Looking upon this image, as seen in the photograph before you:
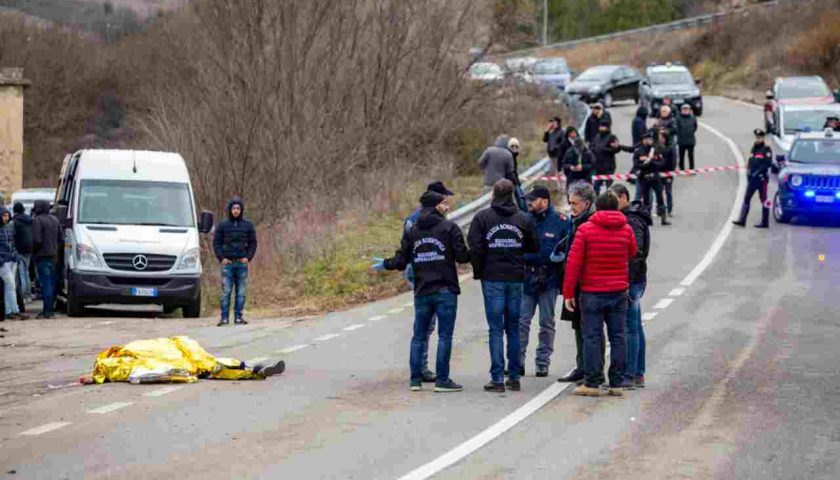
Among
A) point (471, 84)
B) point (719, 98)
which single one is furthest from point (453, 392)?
point (719, 98)

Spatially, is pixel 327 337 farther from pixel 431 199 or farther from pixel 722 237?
pixel 722 237

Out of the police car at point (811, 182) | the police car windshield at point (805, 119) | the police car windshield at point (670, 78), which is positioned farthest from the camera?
the police car windshield at point (670, 78)

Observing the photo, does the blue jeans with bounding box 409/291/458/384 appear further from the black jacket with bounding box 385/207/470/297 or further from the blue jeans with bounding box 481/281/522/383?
the blue jeans with bounding box 481/281/522/383

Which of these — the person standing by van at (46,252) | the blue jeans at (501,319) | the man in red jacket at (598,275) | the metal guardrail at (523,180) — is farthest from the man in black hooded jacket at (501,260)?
the person standing by van at (46,252)

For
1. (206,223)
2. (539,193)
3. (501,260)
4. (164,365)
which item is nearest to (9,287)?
(206,223)

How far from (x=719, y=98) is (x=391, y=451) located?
196 ft

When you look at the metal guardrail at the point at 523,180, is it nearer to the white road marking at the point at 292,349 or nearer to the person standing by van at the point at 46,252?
the white road marking at the point at 292,349

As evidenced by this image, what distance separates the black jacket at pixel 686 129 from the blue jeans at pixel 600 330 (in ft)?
→ 71.0

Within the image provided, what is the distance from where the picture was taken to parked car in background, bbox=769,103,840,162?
120 feet

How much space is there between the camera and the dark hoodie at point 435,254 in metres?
13.7

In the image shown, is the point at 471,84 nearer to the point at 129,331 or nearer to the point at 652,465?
the point at 129,331

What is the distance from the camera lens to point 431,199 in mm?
13719

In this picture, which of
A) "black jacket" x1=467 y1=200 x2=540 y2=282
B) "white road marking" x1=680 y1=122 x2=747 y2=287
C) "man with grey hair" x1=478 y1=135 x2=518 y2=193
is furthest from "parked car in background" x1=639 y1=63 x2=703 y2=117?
"black jacket" x1=467 y1=200 x2=540 y2=282

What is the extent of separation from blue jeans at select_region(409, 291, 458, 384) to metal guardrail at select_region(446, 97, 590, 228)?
6.23 m
